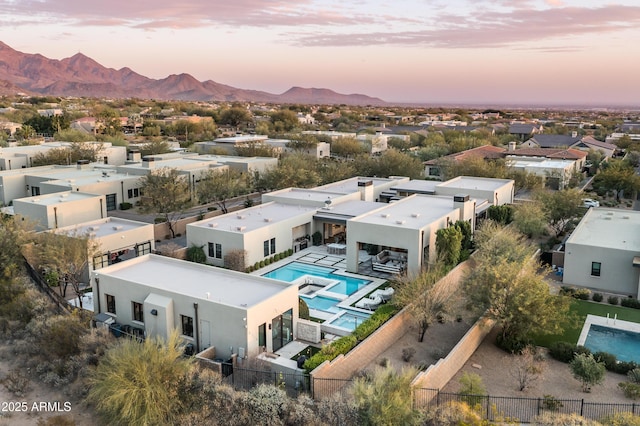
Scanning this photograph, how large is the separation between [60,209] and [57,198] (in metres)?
2.71

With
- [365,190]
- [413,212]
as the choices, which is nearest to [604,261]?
[413,212]

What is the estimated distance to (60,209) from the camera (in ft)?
105

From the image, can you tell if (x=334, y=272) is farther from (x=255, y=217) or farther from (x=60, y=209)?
(x=60, y=209)

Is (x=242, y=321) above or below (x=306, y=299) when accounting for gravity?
above

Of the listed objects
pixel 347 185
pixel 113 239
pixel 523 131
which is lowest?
pixel 113 239

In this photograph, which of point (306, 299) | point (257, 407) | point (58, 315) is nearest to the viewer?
point (257, 407)

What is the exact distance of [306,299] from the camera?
81.7 feet

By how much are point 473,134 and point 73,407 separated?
78.5m

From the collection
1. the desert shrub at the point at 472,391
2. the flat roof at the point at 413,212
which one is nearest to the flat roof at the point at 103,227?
the flat roof at the point at 413,212

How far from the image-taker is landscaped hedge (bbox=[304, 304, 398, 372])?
17.4 metres

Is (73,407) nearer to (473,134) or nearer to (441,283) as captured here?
(441,283)

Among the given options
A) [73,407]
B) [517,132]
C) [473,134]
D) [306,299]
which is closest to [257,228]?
[306,299]

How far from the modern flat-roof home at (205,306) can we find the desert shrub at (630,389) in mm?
11308

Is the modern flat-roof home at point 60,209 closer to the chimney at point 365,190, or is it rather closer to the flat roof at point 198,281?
the flat roof at point 198,281
